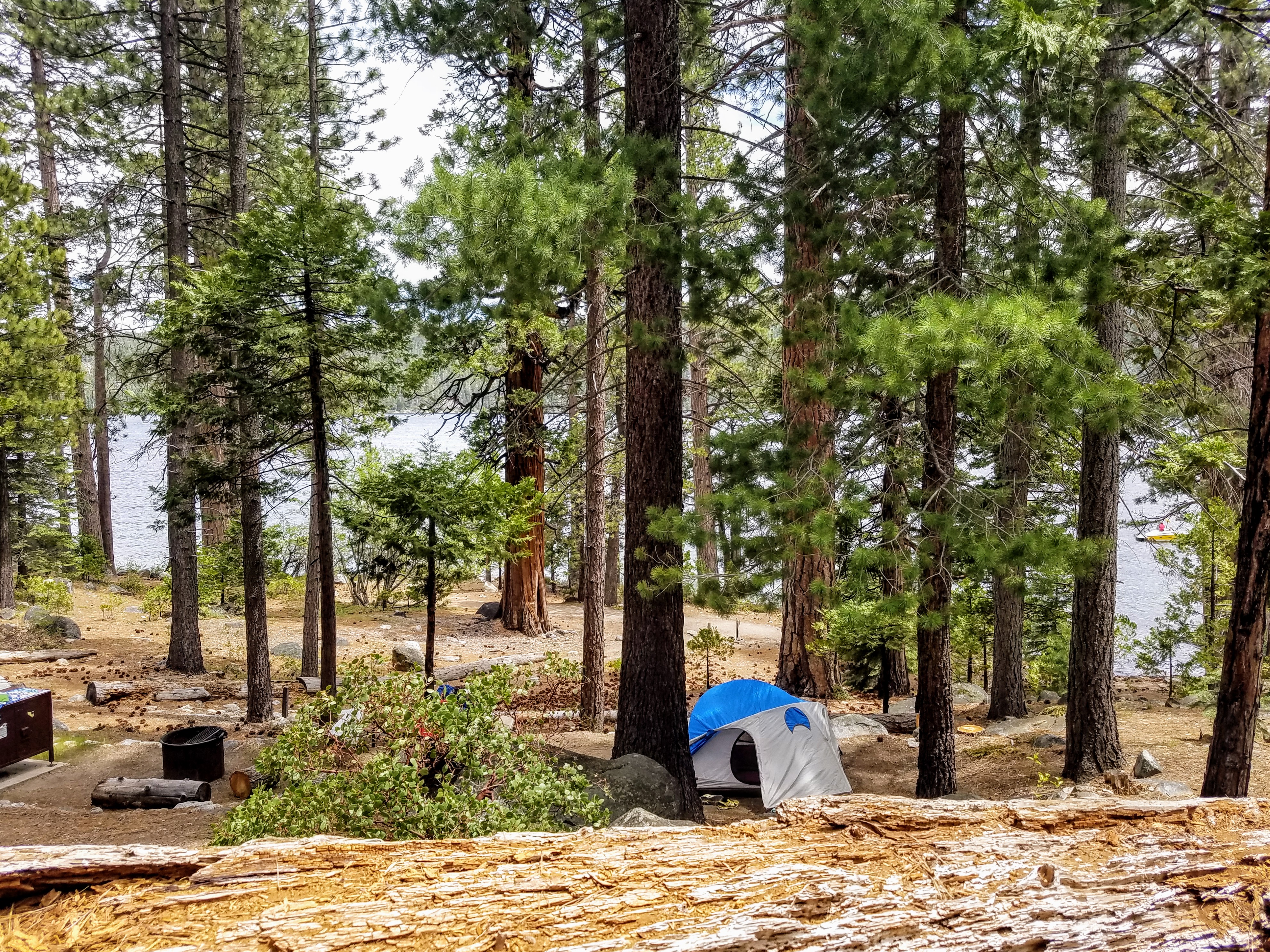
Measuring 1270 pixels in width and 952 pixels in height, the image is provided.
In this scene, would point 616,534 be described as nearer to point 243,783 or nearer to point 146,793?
point 243,783

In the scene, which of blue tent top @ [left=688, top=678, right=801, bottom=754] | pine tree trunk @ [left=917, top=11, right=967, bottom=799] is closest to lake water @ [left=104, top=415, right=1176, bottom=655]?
pine tree trunk @ [left=917, top=11, right=967, bottom=799]

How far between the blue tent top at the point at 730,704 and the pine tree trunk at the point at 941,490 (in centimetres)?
283

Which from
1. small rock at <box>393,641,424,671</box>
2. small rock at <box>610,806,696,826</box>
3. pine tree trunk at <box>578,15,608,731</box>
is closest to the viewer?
small rock at <box>610,806,696,826</box>

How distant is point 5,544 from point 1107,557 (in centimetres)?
1886

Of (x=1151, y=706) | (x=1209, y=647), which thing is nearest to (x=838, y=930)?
(x=1209, y=647)

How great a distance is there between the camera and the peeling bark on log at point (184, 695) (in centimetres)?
1095

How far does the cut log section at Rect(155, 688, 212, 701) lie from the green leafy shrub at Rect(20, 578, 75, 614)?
18.1ft

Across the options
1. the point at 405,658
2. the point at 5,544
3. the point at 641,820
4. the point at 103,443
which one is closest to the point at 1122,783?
the point at 641,820

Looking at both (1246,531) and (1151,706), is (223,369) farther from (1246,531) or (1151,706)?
(1151,706)

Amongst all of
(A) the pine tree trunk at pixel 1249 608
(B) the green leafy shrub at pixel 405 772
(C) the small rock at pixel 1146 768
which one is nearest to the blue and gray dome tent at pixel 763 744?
(C) the small rock at pixel 1146 768

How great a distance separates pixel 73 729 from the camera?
370 inches

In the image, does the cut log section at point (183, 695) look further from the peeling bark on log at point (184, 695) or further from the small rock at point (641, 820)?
the small rock at point (641, 820)

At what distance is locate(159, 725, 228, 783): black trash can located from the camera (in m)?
7.56

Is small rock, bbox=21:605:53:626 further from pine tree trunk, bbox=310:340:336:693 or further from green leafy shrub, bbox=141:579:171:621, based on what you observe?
pine tree trunk, bbox=310:340:336:693
